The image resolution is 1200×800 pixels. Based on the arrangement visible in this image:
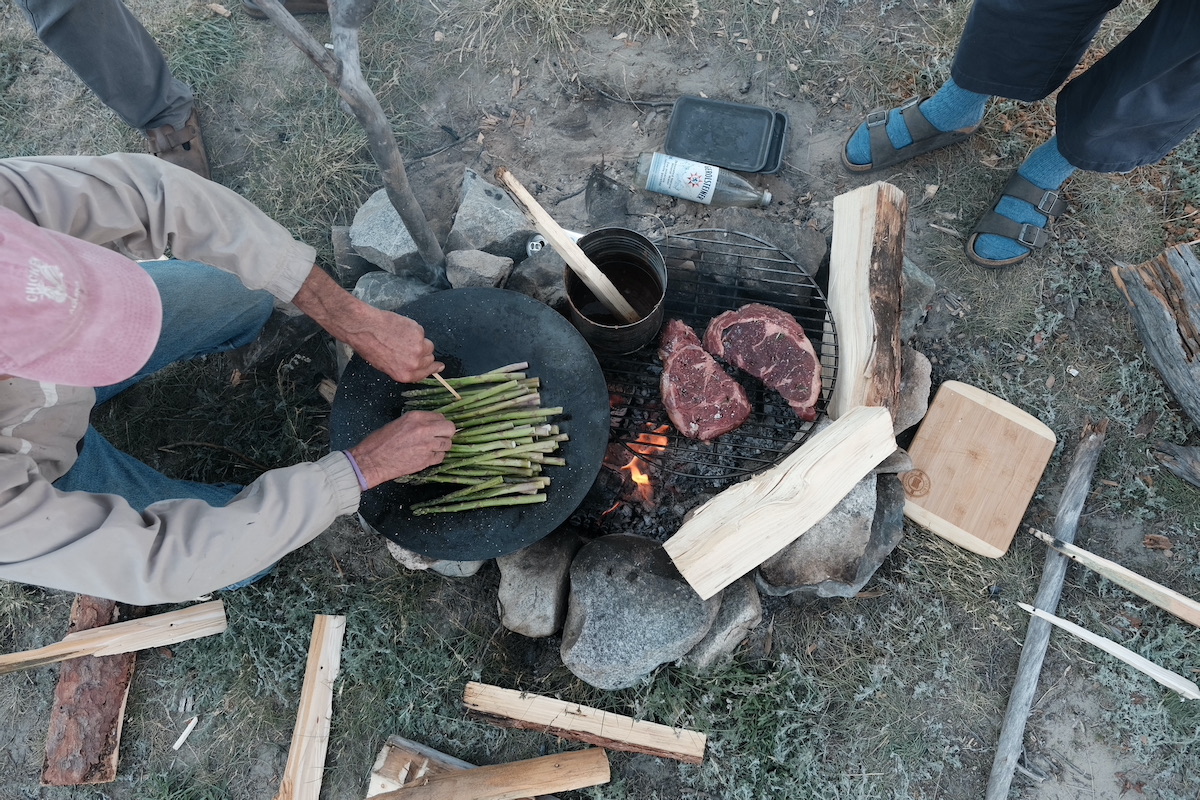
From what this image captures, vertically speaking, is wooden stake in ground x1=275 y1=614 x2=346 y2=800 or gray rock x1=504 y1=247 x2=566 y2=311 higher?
gray rock x1=504 y1=247 x2=566 y2=311

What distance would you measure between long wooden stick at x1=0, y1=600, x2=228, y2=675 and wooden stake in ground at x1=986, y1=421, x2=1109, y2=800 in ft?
16.7

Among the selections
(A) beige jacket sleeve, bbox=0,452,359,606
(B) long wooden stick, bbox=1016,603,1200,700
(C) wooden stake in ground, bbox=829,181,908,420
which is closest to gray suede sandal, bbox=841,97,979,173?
(C) wooden stake in ground, bbox=829,181,908,420

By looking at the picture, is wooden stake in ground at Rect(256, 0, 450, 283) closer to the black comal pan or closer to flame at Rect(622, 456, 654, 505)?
the black comal pan

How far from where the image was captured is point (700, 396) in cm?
411

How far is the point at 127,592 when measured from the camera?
3.11 meters

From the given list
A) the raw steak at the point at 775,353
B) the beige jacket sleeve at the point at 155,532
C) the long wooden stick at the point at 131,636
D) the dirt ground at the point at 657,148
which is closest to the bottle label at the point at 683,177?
the dirt ground at the point at 657,148

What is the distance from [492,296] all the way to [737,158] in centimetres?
256

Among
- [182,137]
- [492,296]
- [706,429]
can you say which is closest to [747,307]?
[706,429]

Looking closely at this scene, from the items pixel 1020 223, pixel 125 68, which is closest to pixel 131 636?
pixel 125 68

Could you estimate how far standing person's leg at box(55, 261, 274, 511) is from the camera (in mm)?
4094

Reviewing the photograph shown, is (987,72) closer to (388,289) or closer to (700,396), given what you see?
(700,396)

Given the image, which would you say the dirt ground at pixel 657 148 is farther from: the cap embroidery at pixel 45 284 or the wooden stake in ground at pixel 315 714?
the cap embroidery at pixel 45 284

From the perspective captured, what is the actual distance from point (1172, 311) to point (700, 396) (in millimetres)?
3223

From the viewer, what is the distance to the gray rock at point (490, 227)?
4.98m
